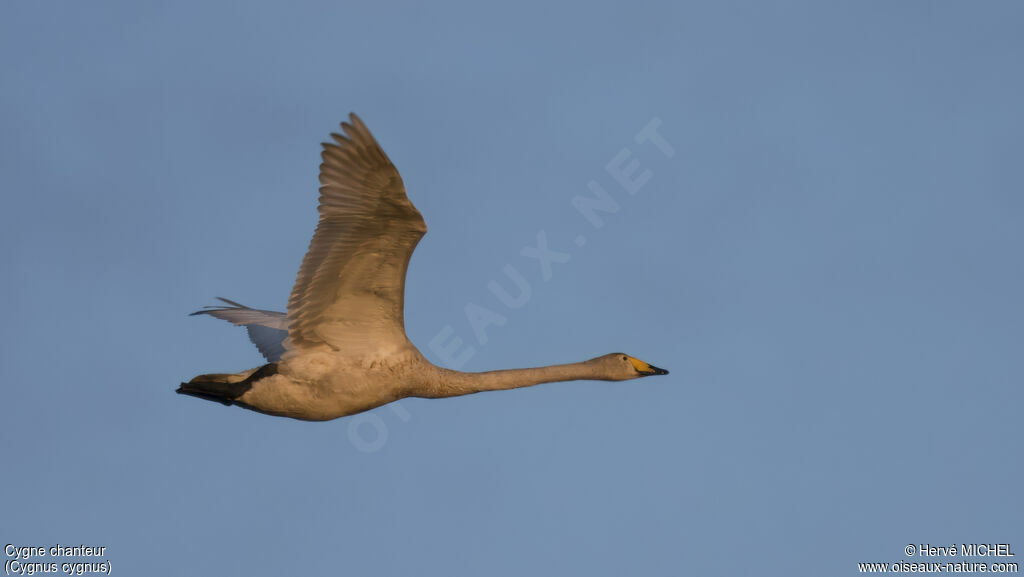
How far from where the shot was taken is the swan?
17156 millimetres

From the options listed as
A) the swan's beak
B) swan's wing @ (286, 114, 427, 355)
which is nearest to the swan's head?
the swan's beak

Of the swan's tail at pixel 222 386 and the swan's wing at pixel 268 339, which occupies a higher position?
the swan's wing at pixel 268 339

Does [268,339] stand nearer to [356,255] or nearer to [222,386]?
[222,386]

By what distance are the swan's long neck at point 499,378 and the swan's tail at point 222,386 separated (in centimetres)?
231

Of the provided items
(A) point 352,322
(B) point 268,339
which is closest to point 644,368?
(A) point 352,322

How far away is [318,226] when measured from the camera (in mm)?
17516

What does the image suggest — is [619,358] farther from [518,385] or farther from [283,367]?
[283,367]

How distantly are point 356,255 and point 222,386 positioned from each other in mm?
2958

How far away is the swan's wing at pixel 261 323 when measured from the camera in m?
21.7

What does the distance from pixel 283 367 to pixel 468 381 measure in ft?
8.76

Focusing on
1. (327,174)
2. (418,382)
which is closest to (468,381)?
(418,382)

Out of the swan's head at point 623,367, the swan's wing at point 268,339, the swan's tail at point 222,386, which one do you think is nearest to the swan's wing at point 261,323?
the swan's wing at point 268,339

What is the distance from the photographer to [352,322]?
1855 cm

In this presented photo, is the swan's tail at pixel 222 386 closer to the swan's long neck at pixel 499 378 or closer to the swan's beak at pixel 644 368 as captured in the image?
the swan's long neck at pixel 499 378
